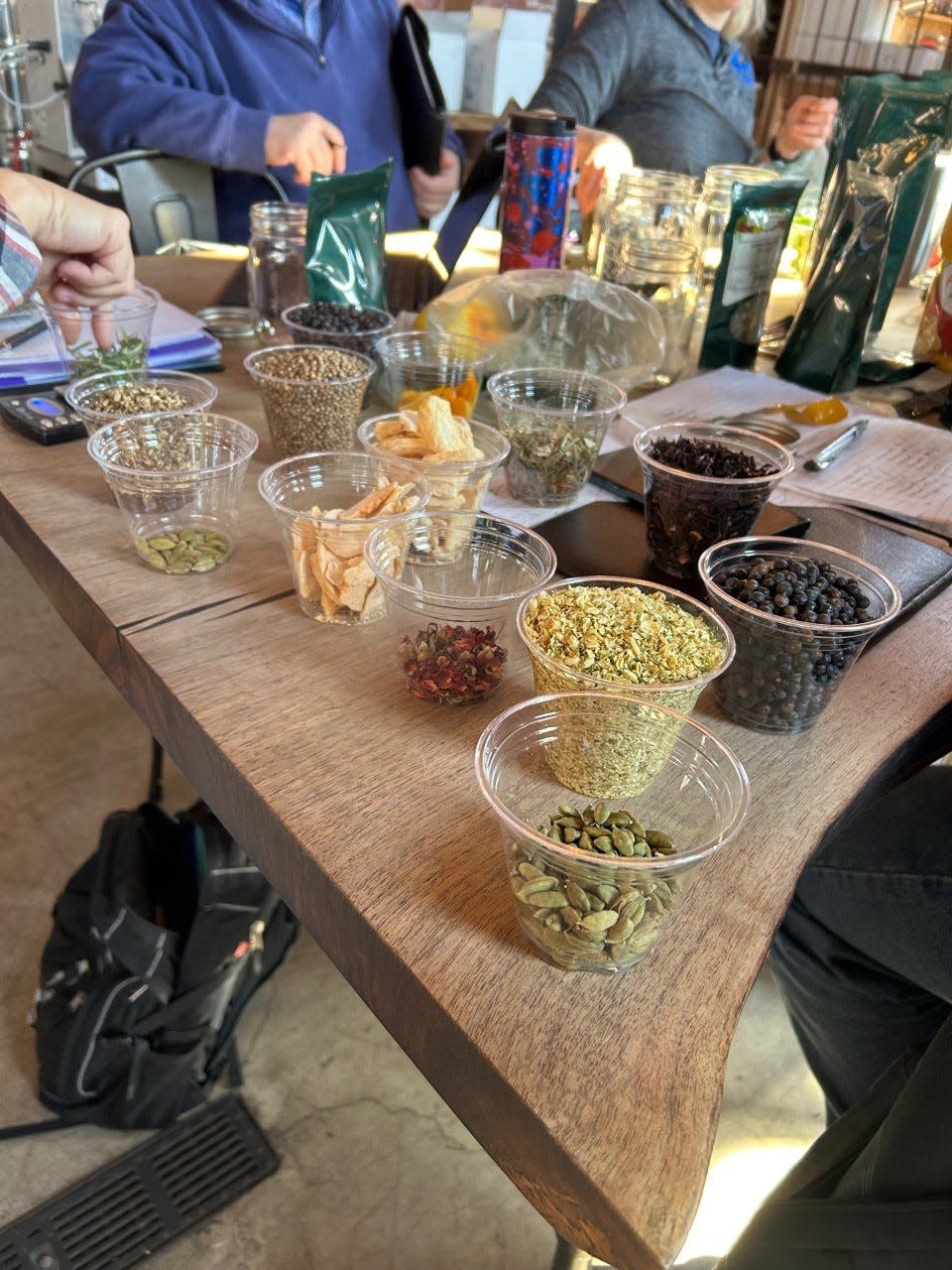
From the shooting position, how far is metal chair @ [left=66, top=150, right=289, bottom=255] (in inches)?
79.2

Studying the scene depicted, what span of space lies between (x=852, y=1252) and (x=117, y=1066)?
1.02 metres

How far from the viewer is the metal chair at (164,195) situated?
2012mm

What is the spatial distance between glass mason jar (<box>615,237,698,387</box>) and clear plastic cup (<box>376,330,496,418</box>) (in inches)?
12.9

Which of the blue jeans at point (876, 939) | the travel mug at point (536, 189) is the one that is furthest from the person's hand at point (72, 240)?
the blue jeans at point (876, 939)

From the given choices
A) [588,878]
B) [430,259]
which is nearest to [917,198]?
[430,259]

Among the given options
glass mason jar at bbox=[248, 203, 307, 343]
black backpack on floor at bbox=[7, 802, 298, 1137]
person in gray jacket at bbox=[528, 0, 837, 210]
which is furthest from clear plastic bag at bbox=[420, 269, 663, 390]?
person in gray jacket at bbox=[528, 0, 837, 210]

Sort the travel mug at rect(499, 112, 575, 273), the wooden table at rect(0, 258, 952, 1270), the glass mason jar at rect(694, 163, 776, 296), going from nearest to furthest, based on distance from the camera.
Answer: the wooden table at rect(0, 258, 952, 1270), the travel mug at rect(499, 112, 575, 273), the glass mason jar at rect(694, 163, 776, 296)

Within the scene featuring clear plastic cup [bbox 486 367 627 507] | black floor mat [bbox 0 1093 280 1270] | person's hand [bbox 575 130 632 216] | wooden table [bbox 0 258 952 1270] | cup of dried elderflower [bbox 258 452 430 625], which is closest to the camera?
wooden table [bbox 0 258 952 1270]

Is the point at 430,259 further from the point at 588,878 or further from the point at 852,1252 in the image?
the point at 852,1252

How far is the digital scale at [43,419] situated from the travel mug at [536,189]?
0.73 meters

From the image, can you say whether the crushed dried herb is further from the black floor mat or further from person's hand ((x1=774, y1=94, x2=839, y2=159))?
person's hand ((x1=774, y1=94, x2=839, y2=159))

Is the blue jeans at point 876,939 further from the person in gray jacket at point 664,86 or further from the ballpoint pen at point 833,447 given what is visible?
the person in gray jacket at point 664,86

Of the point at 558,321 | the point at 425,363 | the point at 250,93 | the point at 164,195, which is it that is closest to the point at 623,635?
the point at 425,363

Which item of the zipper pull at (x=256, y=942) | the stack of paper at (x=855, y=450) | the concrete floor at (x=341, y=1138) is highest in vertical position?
the stack of paper at (x=855, y=450)
